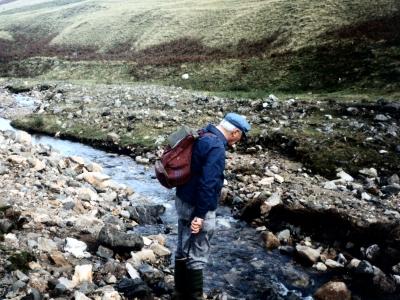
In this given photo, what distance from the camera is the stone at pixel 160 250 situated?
895 centimetres

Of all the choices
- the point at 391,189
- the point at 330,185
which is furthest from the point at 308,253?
the point at 391,189

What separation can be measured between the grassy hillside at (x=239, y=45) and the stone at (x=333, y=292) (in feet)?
50.8

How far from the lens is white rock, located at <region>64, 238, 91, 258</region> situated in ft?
26.8

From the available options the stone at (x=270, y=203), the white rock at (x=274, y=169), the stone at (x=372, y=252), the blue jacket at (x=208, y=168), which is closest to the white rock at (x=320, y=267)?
the stone at (x=372, y=252)

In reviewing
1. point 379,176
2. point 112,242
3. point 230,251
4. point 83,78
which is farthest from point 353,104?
point 83,78

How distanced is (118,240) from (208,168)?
3.35 meters

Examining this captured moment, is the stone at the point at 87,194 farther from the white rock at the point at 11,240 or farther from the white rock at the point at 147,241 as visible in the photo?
the white rock at the point at 11,240

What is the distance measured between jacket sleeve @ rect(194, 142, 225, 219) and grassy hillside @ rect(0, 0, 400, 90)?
17.3 metres

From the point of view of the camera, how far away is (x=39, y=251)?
779 cm

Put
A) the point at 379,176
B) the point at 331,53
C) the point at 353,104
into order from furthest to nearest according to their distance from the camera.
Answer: the point at 331,53
the point at 353,104
the point at 379,176

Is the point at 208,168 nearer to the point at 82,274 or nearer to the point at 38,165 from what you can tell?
the point at 82,274

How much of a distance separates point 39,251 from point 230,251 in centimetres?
377

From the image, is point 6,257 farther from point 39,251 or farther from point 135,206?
point 135,206

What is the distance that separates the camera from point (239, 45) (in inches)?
1409
